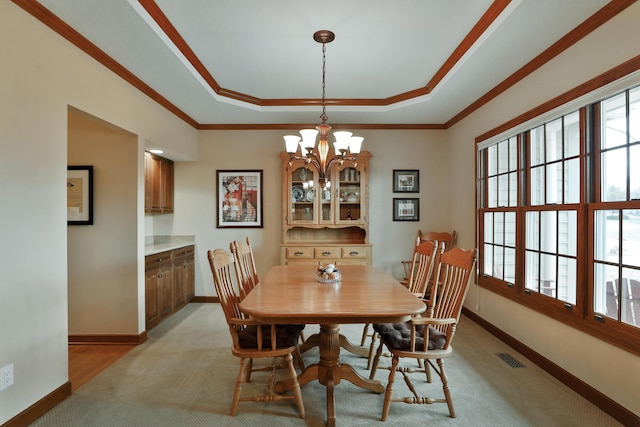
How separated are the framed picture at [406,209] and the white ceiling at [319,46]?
1.27m

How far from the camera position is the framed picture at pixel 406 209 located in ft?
16.6

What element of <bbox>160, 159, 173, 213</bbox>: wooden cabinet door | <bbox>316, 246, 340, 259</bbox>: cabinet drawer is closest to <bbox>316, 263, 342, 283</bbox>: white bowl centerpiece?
<bbox>316, 246, 340, 259</bbox>: cabinet drawer

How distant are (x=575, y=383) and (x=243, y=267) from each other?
2564 mm

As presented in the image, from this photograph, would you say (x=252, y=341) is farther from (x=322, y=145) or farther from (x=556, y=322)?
(x=556, y=322)

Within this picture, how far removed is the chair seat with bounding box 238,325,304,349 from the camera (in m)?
2.20

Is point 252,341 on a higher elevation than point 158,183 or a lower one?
lower

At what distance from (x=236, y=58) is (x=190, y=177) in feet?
7.64

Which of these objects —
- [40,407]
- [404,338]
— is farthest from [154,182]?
[404,338]

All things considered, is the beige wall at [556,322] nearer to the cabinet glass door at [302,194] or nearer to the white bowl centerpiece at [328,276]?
the white bowl centerpiece at [328,276]

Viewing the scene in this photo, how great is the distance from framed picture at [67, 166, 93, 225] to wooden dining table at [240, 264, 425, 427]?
6.30 feet

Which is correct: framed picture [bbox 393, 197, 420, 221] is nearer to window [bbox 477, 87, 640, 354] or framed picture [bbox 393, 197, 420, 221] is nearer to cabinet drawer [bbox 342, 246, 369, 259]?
cabinet drawer [bbox 342, 246, 369, 259]

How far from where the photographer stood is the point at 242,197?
5066 millimetres

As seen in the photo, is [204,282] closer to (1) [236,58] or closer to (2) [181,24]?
(1) [236,58]

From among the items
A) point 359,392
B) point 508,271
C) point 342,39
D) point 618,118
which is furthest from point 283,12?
point 508,271
